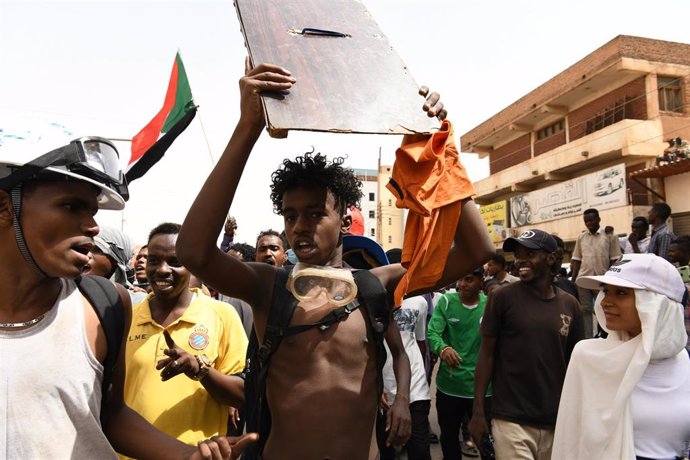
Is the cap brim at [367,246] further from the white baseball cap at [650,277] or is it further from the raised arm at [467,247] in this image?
the white baseball cap at [650,277]

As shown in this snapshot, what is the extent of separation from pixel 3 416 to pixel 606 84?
26.6 meters

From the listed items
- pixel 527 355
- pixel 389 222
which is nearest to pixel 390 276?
pixel 527 355

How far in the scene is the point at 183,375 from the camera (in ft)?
9.07

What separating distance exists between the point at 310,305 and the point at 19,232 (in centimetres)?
113

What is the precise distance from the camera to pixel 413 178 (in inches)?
76.0

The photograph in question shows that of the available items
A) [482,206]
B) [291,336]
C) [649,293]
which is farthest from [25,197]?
[482,206]

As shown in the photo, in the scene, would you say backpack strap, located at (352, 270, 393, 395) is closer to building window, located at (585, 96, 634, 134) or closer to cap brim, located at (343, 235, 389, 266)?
cap brim, located at (343, 235, 389, 266)

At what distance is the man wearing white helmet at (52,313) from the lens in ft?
4.86

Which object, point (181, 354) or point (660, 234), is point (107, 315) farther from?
point (660, 234)

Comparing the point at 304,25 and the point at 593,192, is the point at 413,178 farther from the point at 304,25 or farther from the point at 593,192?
the point at 593,192

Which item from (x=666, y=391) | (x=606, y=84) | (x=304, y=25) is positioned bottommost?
(x=666, y=391)

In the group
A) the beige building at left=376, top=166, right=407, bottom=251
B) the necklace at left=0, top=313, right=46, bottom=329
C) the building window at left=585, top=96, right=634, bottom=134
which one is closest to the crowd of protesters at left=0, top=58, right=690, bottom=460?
the necklace at left=0, top=313, right=46, bottom=329

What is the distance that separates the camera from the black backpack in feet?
7.05

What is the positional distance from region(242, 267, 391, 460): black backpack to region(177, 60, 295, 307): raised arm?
0.32 metres
